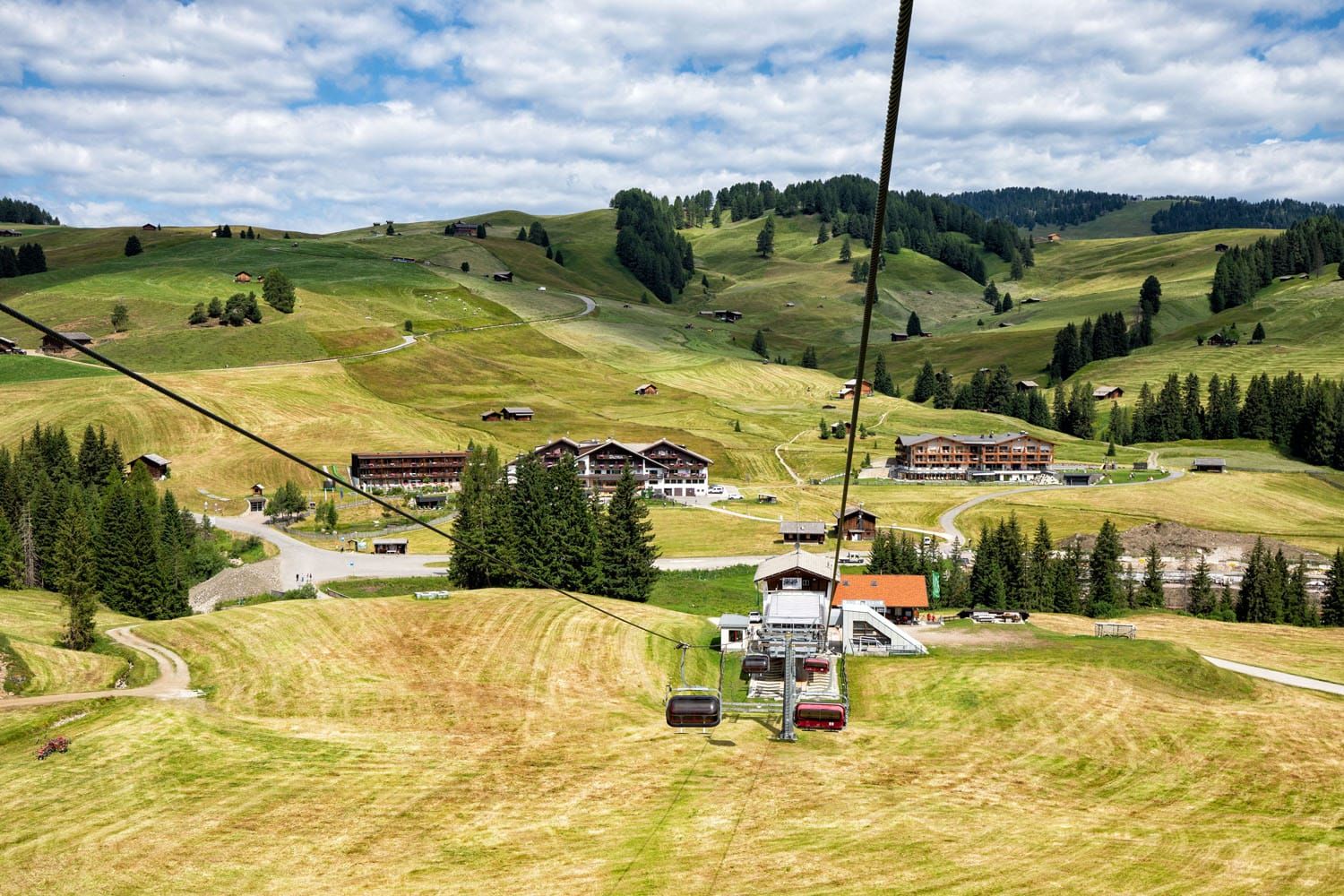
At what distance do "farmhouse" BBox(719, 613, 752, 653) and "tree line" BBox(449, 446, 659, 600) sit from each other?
16408mm

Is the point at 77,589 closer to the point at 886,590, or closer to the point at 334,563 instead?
the point at 334,563

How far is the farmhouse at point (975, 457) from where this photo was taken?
173500mm

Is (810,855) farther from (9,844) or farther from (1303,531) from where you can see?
(1303,531)

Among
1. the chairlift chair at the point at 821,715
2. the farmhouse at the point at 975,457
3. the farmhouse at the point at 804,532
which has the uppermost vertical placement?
the farmhouse at the point at 975,457

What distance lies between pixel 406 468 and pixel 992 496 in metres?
91.2

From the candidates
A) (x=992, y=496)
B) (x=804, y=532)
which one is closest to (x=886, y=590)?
(x=804, y=532)

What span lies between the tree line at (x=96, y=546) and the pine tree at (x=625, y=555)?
36137 millimetres

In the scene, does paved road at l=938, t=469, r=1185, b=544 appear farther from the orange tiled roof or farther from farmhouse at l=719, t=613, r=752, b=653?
farmhouse at l=719, t=613, r=752, b=653

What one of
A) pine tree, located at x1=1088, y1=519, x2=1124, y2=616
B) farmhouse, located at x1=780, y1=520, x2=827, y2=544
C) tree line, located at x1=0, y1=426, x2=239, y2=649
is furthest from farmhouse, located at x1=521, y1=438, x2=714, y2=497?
pine tree, located at x1=1088, y1=519, x2=1124, y2=616

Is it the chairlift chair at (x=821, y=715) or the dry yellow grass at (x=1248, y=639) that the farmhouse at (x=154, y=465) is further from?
the chairlift chair at (x=821, y=715)

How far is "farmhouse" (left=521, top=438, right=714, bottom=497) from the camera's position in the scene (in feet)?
507

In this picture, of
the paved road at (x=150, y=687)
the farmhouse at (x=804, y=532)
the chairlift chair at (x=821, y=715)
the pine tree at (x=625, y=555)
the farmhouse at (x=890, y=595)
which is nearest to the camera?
the chairlift chair at (x=821, y=715)

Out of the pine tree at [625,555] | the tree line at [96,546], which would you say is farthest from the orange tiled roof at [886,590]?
the tree line at [96,546]

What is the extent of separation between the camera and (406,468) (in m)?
154
